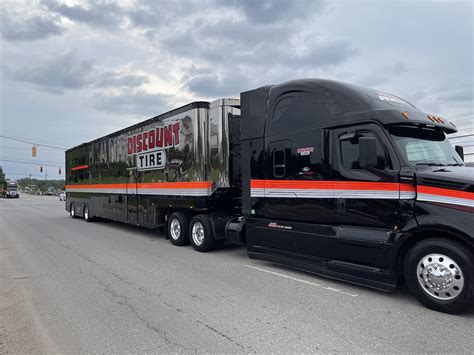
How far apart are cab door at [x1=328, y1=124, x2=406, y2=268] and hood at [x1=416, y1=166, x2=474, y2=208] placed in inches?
12.8

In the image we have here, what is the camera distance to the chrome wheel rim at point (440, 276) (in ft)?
14.6

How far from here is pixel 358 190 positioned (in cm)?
554

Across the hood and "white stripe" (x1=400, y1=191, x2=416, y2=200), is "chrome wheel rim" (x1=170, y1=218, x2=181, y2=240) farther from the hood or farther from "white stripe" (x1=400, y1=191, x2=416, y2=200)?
the hood

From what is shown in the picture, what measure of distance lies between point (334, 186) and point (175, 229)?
5.37 meters

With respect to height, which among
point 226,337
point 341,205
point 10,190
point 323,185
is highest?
point 10,190

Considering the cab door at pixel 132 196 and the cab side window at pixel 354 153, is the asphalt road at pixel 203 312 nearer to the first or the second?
the cab side window at pixel 354 153

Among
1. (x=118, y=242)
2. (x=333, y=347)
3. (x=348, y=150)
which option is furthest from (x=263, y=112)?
(x=118, y=242)

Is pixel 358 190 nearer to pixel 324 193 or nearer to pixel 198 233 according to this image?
pixel 324 193

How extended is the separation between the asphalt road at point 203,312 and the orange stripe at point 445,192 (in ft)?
4.78

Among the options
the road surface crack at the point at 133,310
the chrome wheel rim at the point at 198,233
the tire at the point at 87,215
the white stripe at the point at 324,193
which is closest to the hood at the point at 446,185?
the white stripe at the point at 324,193

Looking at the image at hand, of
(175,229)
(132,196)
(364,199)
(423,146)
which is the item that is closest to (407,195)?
(364,199)

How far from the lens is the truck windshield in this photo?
206 inches

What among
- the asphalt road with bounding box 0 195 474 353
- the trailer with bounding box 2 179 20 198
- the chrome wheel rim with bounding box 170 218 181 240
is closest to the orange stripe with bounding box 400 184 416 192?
the asphalt road with bounding box 0 195 474 353

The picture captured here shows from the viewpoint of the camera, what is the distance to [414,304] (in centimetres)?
497
